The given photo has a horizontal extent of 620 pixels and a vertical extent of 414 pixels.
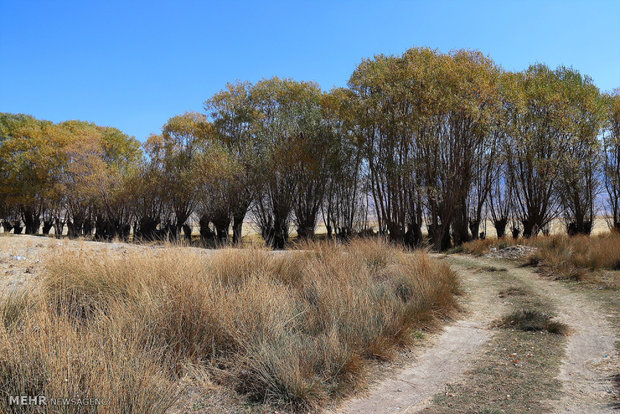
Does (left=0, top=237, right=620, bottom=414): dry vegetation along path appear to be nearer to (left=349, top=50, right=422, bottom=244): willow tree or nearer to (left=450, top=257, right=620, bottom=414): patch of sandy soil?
(left=450, top=257, right=620, bottom=414): patch of sandy soil

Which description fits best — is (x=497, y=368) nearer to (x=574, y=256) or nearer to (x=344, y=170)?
(x=574, y=256)

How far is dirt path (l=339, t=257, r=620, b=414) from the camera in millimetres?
4066

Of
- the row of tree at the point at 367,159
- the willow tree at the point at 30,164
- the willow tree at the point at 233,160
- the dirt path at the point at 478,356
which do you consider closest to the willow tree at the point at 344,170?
the row of tree at the point at 367,159

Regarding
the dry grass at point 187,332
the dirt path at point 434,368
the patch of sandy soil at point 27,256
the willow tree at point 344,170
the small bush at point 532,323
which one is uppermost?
the willow tree at point 344,170

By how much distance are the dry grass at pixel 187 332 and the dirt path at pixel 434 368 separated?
297mm

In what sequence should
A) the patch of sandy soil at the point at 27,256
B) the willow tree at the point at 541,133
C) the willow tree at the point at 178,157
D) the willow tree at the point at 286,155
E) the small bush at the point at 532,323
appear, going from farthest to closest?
1. the willow tree at the point at 178,157
2. the willow tree at the point at 286,155
3. the willow tree at the point at 541,133
4. the patch of sandy soil at the point at 27,256
5. the small bush at the point at 532,323

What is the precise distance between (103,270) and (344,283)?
3740 millimetres

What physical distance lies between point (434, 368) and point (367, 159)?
19.5 meters

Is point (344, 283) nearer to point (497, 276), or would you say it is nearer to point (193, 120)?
point (497, 276)

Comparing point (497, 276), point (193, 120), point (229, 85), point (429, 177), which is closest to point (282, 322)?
point (497, 276)

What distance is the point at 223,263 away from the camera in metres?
7.37

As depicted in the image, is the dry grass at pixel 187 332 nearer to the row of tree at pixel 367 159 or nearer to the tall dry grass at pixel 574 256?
the tall dry grass at pixel 574 256

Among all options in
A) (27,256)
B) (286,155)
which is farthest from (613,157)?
(27,256)

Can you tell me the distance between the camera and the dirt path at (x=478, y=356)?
4.07m
